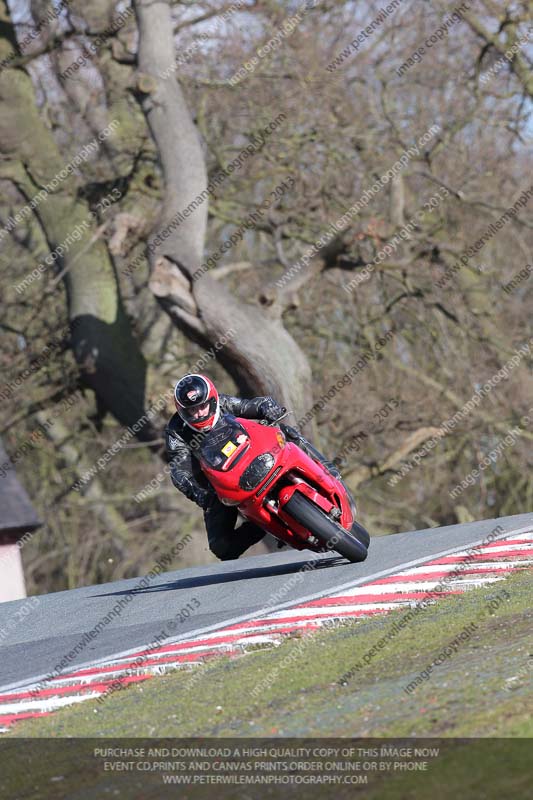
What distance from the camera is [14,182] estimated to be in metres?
19.8

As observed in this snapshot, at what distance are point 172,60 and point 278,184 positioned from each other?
10.3 ft

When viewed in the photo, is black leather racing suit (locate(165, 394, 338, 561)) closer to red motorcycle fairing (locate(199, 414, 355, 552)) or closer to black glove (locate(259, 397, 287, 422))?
black glove (locate(259, 397, 287, 422))

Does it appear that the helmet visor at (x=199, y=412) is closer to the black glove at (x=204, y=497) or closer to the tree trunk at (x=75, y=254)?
the black glove at (x=204, y=497)

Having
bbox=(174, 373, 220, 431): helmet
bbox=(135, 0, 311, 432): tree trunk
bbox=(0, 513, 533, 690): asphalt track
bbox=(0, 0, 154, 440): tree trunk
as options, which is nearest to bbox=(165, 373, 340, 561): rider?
bbox=(174, 373, 220, 431): helmet

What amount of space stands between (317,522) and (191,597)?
1.11m

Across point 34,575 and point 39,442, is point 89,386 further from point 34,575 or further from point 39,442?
point 34,575

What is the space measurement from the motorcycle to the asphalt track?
335mm

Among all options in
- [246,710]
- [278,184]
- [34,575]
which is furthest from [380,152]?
[246,710]

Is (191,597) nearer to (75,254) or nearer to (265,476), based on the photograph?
(265,476)

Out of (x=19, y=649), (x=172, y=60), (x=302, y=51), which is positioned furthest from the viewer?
(x=302, y=51)

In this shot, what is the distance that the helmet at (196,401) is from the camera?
8.32m

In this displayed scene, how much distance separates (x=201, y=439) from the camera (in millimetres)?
8539

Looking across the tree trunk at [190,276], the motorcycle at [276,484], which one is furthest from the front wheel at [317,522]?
the tree trunk at [190,276]
